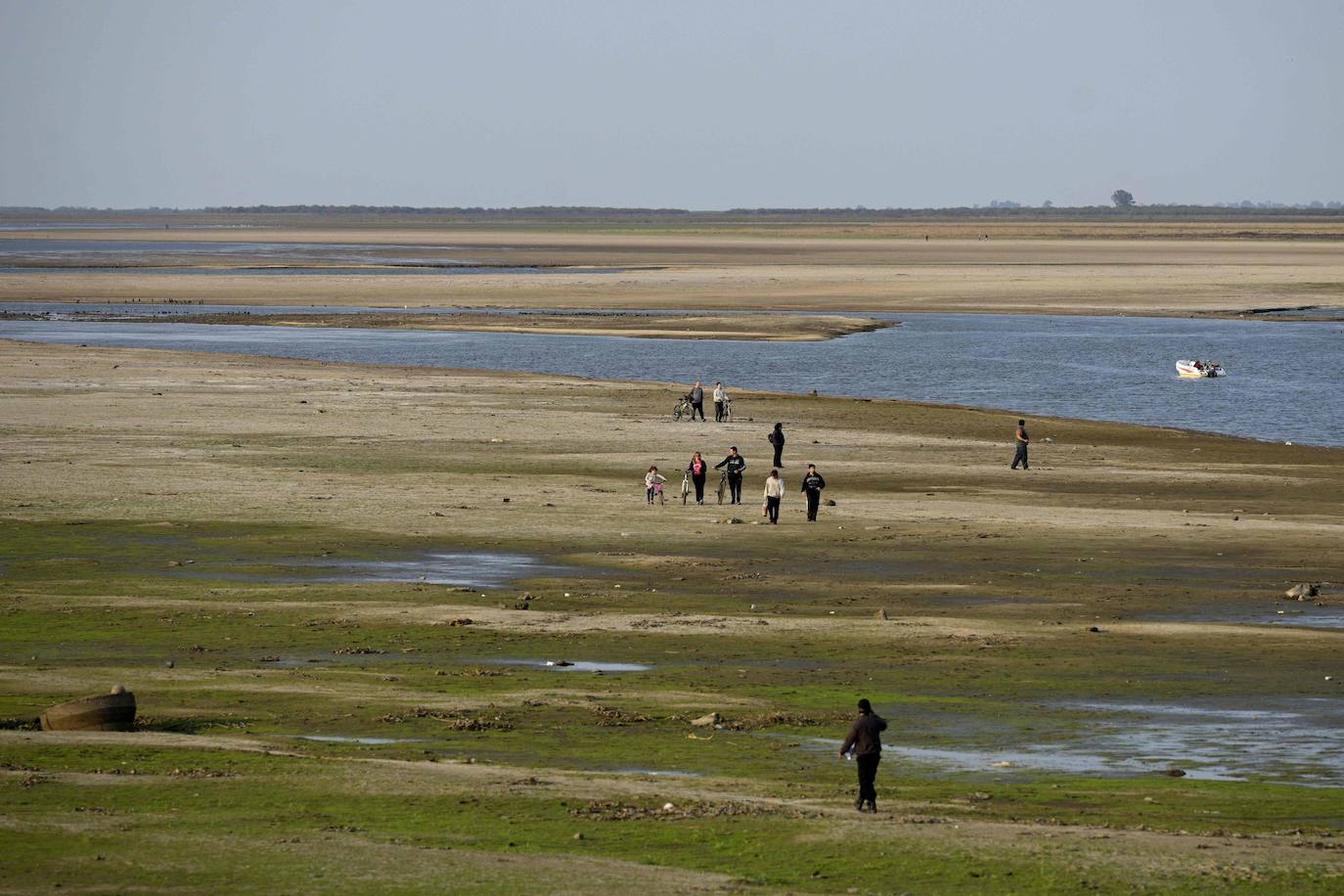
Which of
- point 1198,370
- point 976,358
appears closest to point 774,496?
point 1198,370

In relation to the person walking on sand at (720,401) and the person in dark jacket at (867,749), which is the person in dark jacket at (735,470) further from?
the person in dark jacket at (867,749)

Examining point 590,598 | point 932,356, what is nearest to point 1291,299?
point 932,356

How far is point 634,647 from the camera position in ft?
94.9

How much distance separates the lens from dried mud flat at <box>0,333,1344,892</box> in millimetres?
18297

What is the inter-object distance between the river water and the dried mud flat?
12.0 metres

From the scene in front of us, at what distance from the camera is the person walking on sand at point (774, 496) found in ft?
135

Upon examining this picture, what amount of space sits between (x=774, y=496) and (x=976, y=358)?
161 ft

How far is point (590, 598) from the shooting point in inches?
1289

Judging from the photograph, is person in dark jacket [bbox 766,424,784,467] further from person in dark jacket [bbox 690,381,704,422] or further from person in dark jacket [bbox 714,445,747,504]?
person in dark jacket [bbox 690,381,704,422]

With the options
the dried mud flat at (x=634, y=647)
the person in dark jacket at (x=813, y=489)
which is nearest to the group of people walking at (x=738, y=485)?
the person in dark jacket at (x=813, y=489)

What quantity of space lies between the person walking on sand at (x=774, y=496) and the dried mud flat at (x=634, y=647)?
3.09ft

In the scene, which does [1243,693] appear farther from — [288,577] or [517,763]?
[288,577]

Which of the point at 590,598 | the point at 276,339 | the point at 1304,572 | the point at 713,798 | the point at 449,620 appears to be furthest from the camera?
the point at 276,339

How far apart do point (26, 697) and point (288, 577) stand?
1008cm
